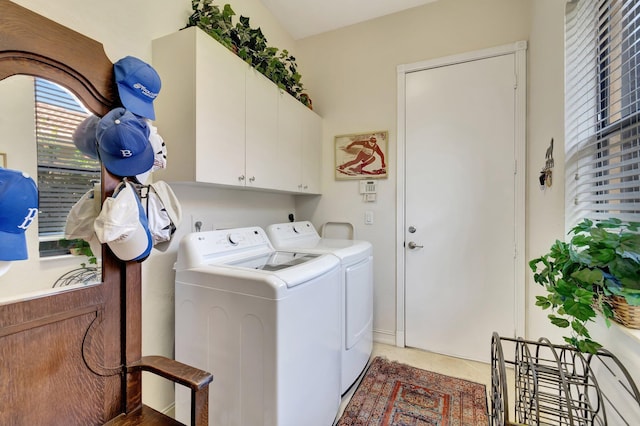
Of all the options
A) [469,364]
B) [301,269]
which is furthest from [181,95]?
[469,364]

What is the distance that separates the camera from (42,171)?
94 centimetres

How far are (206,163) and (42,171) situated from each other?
2.17 ft

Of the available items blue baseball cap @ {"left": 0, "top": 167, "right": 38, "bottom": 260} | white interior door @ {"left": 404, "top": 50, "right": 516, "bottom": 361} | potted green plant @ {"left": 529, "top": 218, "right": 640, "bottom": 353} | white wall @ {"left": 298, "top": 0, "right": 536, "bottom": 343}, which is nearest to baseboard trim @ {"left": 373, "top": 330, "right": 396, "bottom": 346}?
white wall @ {"left": 298, "top": 0, "right": 536, "bottom": 343}

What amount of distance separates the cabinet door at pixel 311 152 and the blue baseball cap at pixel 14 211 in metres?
1.85

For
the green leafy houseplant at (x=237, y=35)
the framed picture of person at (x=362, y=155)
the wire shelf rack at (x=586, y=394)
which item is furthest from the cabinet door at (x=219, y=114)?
the wire shelf rack at (x=586, y=394)

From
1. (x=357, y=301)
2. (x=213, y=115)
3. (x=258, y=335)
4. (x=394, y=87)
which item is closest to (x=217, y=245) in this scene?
(x=258, y=335)

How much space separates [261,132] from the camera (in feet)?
6.38

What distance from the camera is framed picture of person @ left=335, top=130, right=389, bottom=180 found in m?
2.61

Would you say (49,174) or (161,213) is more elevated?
(49,174)

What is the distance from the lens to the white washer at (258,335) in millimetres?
1203

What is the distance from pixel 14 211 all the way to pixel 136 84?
2.07 ft

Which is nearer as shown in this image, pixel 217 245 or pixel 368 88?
pixel 217 245

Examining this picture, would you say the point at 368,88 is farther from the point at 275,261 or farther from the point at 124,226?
the point at 124,226

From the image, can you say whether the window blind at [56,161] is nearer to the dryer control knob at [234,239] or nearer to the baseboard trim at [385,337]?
the dryer control knob at [234,239]
